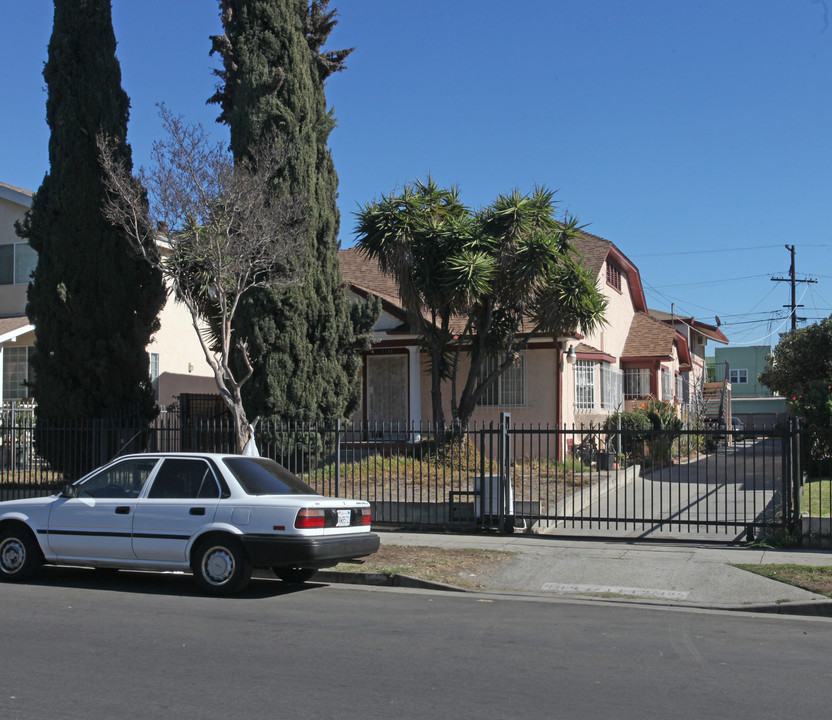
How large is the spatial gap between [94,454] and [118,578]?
572 centimetres

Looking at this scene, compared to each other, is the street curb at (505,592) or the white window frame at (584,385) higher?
the white window frame at (584,385)

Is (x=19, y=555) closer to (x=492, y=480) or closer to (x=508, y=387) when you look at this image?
(x=492, y=480)

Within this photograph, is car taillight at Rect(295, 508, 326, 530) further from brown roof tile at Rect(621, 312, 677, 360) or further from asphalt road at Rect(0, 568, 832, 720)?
brown roof tile at Rect(621, 312, 677, 360)

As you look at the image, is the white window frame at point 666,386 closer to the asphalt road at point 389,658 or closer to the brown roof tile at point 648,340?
the brown roof tile at point 648,340

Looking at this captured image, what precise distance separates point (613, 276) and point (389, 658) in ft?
73.3

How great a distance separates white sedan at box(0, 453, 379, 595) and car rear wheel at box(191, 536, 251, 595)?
10 millimetres

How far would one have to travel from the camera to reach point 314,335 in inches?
672

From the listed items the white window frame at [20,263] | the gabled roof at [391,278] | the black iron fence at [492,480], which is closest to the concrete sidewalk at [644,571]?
the black iron fence at [492,480]

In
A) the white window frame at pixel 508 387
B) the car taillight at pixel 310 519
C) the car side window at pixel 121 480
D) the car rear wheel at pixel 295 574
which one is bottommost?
the car rear wheel at pixel 295 574

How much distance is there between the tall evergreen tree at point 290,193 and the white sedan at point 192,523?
20.7 feet

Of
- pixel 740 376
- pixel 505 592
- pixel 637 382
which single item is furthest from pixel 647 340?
pixel 740 376

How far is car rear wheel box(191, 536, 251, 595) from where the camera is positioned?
9.13 m

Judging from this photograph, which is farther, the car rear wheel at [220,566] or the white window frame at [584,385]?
the white window frame at [584,385]

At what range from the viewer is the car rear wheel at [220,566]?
9.13 meters
